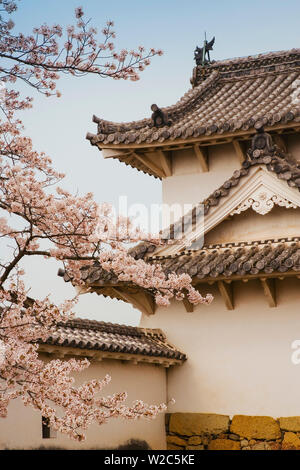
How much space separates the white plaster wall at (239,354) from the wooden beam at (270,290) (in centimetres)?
10

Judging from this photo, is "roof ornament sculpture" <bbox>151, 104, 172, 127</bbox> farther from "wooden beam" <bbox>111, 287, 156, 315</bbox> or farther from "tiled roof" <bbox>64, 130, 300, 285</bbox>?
"wooden beam" <bbox>111, 287, 156, 315</bbox>

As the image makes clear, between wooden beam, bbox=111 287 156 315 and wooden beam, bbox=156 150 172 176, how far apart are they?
2.80 metres

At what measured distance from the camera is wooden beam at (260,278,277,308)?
41.4 feet

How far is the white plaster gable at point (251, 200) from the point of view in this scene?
12.9 metres

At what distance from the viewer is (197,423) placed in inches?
513

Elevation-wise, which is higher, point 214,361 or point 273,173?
point 273,173

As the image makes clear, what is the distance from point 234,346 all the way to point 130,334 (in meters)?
1.63

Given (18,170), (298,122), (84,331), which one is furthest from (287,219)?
(18,170)

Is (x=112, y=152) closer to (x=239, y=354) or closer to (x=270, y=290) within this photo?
(x=270, y=290)

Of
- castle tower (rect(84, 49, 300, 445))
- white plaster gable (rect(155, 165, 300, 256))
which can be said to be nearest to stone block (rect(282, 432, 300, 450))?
castle tower (rect(84, 49, 300, 445))

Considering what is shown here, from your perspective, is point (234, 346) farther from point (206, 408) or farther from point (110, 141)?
point (110, 141)

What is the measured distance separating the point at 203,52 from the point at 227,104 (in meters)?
2.63

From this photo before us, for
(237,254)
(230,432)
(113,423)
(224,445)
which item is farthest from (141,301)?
(224,445)
